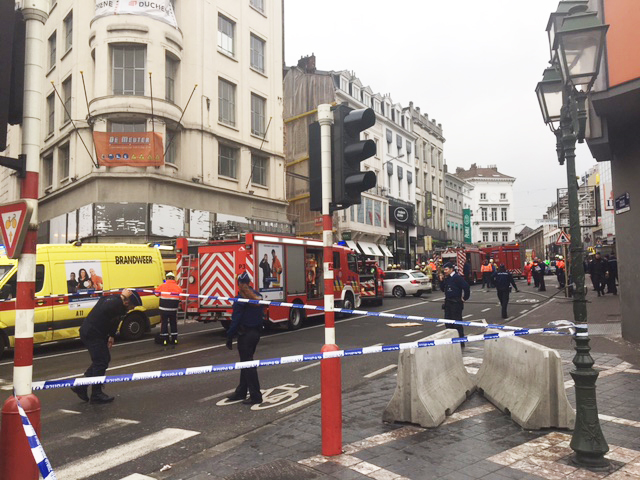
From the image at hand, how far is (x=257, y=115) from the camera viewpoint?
29.0 metres

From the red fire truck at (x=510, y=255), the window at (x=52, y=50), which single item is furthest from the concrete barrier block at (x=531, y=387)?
the red fire truck at (x=510, y=255)

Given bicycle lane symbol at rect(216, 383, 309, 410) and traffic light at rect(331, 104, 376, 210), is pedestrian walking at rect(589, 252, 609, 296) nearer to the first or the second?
bicycle lane symbol at rect(216, 383, 309, 410)

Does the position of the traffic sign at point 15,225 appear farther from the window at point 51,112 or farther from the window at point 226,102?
the window at point 51,112

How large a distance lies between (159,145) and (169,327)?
40.2ft

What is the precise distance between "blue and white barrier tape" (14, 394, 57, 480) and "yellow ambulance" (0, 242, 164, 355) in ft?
25.9

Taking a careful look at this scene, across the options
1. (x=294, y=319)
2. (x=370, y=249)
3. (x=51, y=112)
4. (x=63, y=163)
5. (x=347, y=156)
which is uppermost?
(x=51, y=112)

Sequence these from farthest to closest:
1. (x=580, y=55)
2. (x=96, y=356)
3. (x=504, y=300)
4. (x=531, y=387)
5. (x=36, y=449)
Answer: (x=504, y=300), (x=96, y=356), (x=531, y=387), (x=580, y=55), (x=36, y=449)

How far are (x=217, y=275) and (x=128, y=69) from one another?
1337 cm

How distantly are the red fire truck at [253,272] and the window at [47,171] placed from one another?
16683mm

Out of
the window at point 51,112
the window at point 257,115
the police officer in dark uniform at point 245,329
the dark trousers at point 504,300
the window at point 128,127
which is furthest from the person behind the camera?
the window at point 257,115

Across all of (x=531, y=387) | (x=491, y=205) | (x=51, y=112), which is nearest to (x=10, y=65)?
(x=531, y=387)

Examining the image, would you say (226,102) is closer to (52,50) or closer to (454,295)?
(52,50)

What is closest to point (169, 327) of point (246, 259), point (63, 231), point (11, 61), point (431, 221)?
point (246, 259)

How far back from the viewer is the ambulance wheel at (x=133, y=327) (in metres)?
13.1
